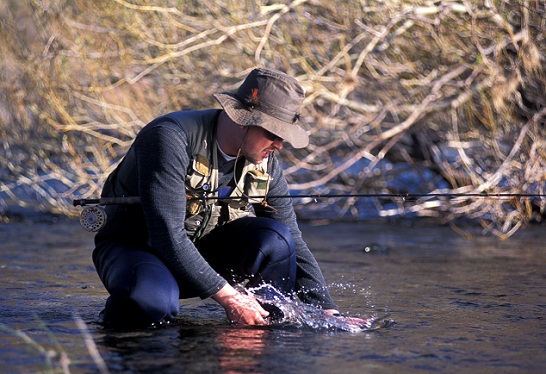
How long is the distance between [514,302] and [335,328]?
1472 millimetres

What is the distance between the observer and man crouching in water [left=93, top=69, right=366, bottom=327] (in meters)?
4.34

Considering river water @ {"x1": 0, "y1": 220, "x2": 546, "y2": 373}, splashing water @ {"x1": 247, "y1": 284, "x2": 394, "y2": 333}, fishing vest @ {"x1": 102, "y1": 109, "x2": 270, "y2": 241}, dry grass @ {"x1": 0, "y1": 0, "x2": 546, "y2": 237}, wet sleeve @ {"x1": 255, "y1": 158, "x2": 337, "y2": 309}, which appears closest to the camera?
river water @ {"x1": 0, "y1": 220, "x2": 546, "y2": 373}

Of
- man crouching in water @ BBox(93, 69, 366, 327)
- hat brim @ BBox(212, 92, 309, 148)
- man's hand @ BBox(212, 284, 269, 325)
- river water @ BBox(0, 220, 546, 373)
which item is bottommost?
river water @ BBox(0, 220, 546, 373)

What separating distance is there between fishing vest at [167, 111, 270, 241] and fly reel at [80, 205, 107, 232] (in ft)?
1.24

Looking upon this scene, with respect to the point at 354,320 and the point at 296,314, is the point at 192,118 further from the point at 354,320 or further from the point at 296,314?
the point at 354,320

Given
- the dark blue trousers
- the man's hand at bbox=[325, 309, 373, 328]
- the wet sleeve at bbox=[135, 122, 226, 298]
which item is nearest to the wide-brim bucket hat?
the wet sleeve at bbox=[135, 122, 226, 298]

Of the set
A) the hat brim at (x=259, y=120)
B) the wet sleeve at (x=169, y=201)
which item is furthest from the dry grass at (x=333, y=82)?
the wet sleeve at (x=169, y=201)

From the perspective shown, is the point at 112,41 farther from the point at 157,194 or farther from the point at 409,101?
the point at 157,194

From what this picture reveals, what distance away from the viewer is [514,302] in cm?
573

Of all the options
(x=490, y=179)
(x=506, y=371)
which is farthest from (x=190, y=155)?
(x=490, y=179)

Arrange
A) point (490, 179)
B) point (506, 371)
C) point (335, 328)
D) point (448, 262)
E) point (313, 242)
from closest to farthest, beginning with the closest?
point (506, 371) < point (335, 328) < point (448, 262) < point (490, 179) < point (313, 242)

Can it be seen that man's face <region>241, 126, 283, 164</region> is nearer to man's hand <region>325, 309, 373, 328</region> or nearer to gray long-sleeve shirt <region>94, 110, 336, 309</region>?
gray long-sleeve shirt <region>94, 110, 336, 309</region>

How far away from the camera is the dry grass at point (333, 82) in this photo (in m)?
8.95

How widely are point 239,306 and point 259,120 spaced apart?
788mm
